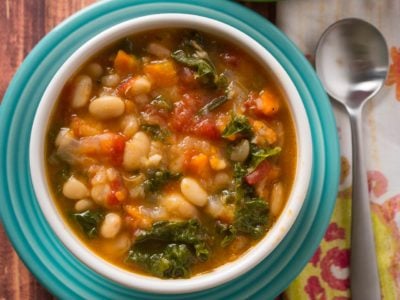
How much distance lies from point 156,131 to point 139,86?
16 centimetres

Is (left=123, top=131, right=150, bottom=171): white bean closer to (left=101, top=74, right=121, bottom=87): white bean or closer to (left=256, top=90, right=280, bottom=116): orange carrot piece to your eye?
(left=101, top=74, right=121, bottom=87): white bean

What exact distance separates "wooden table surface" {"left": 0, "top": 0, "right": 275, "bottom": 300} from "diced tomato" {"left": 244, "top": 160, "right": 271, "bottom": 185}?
2.21ft

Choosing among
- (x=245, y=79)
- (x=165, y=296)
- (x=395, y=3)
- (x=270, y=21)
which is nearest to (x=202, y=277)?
(x=165, y=296)

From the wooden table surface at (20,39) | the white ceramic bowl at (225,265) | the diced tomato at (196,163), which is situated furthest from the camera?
the wooden table surface at (20,39)

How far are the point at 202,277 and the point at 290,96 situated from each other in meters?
0.67

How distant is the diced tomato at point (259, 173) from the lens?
2.28 metres

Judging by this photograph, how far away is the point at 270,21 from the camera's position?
2656mm

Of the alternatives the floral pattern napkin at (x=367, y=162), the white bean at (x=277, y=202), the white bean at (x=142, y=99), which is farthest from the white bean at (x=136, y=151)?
the floral pattern napkin at (x=367, y=162)

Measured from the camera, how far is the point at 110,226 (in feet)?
7.29

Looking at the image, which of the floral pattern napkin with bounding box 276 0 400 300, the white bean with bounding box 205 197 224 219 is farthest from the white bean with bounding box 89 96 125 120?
the floral pattern napkin with bounding box 276 0 400 300

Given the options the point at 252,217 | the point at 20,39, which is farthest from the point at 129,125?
the point at 20,39

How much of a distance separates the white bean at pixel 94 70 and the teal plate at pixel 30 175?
0.12 m

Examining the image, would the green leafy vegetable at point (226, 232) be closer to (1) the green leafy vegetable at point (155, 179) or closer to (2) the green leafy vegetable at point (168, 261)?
(2) the green leafy vegetable at point (168, 261)

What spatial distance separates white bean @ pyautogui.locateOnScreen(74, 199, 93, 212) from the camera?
2.25 meters
